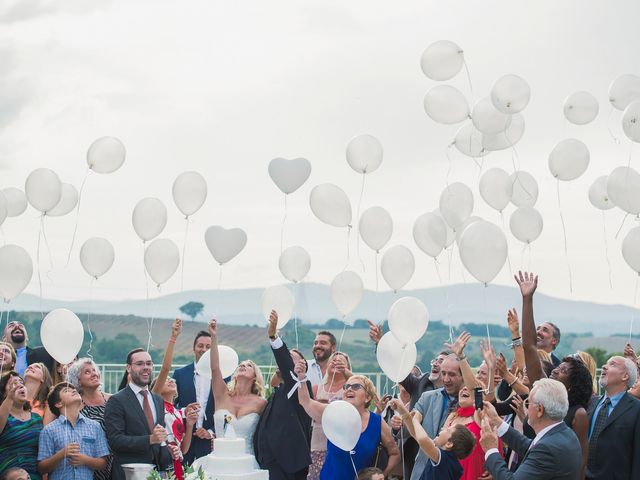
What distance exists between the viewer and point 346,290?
8.59 metres

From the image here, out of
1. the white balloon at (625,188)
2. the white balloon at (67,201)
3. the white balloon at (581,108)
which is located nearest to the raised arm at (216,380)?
the white balloon at (67,201)

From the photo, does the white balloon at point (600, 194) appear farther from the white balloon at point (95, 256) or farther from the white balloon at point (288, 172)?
the white balloon at point (95, 256)

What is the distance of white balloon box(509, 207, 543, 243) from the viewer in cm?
826

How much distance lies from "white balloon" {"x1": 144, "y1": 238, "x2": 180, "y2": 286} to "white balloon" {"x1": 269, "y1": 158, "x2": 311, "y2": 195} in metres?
1.23

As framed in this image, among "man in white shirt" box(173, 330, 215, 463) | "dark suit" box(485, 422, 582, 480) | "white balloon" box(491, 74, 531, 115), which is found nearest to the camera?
"dark suit" box(485, 422, 582, 480)

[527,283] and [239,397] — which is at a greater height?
[527,283]

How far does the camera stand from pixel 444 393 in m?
6.92

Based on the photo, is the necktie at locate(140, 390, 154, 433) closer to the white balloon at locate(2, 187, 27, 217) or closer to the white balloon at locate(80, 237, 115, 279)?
the white balloon at locate(80, 237, 115, 279)

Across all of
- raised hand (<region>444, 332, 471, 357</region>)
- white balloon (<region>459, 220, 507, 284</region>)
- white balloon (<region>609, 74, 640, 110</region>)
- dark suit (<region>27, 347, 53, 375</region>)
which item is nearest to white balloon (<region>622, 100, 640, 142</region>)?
white balloon (<region>609, 74, 640, 110</region>)

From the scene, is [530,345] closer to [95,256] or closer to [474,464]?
[474,464]

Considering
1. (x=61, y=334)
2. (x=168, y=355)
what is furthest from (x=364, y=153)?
(x=61, y=334)

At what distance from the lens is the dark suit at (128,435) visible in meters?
6.68

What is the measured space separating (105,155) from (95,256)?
100 cm

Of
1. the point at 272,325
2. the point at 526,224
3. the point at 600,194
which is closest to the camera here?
the point at 272,325
